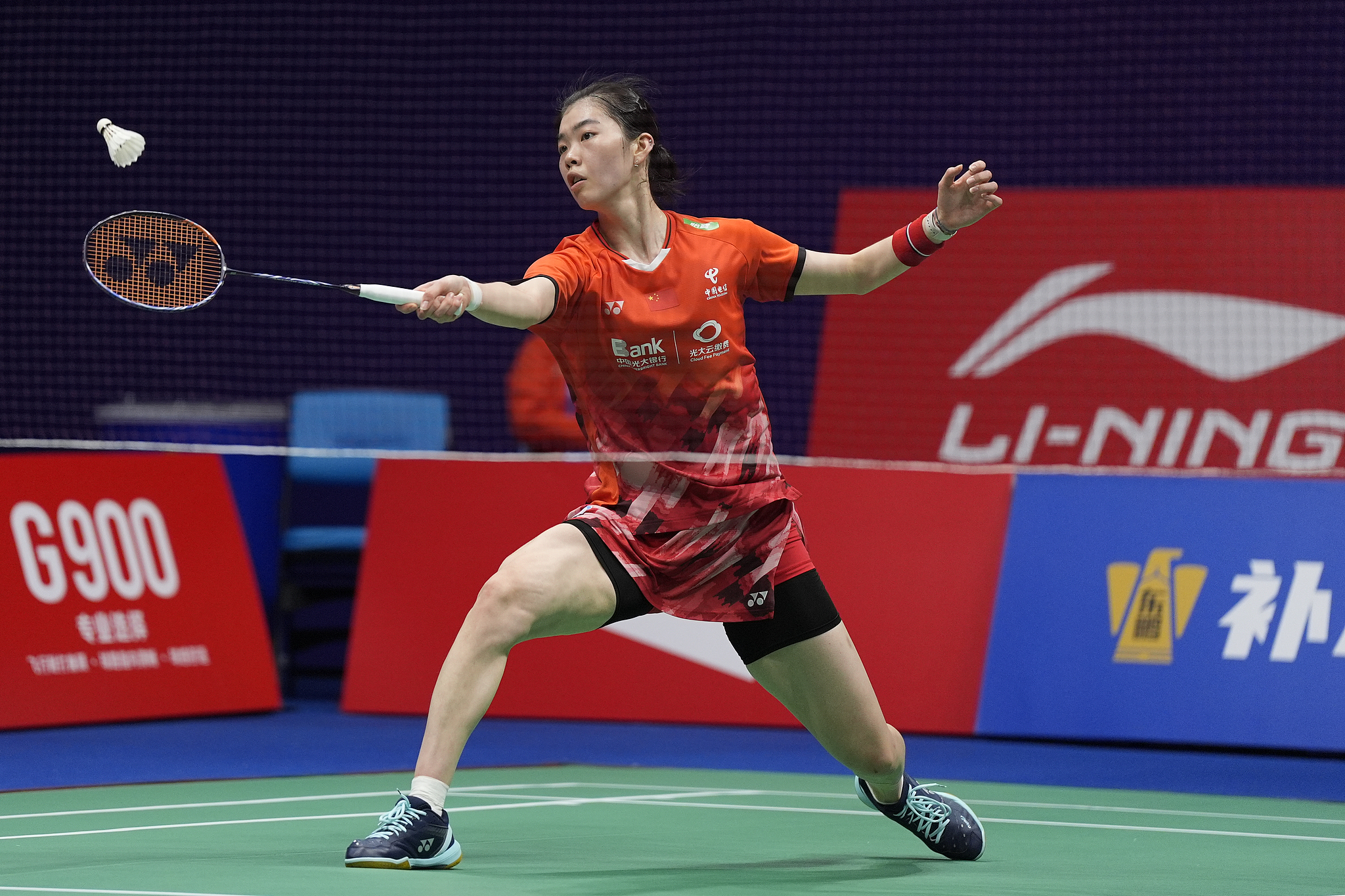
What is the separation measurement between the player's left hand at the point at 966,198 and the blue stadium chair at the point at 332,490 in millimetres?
5510

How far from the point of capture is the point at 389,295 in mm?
4570

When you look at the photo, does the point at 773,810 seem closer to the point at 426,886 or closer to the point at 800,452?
the point at 426,886

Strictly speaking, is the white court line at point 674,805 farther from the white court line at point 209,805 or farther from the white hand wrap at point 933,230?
the white hand wrap at point 933,230

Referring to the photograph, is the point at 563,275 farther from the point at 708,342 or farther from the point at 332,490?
the point at 332,490

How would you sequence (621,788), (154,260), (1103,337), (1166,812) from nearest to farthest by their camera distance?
(154,260) → (1166,812) → (621,788) → (1103,337)

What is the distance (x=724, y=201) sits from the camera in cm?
1280

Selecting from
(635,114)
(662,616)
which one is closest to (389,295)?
(635,114)

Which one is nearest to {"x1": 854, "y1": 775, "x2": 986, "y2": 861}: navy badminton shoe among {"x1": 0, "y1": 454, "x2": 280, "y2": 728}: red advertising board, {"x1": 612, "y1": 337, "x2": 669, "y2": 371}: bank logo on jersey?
{"x1": 612, "y1": 337, "x2": 669, "y2": 371}: bank logo on jersey

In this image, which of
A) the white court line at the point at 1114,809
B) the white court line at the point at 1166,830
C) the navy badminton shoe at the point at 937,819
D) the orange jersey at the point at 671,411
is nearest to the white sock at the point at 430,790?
the orange jersey at the point at 671,411

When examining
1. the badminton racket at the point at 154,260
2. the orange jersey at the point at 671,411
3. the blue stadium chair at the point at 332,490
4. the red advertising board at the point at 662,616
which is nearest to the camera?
the orange jersey at the point at 671,411

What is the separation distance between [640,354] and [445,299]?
26.0 inches

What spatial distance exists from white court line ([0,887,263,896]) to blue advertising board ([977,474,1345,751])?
4.70 metres

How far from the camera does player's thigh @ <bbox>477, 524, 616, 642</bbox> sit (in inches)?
183

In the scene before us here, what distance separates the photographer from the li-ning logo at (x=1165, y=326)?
36.5ft
